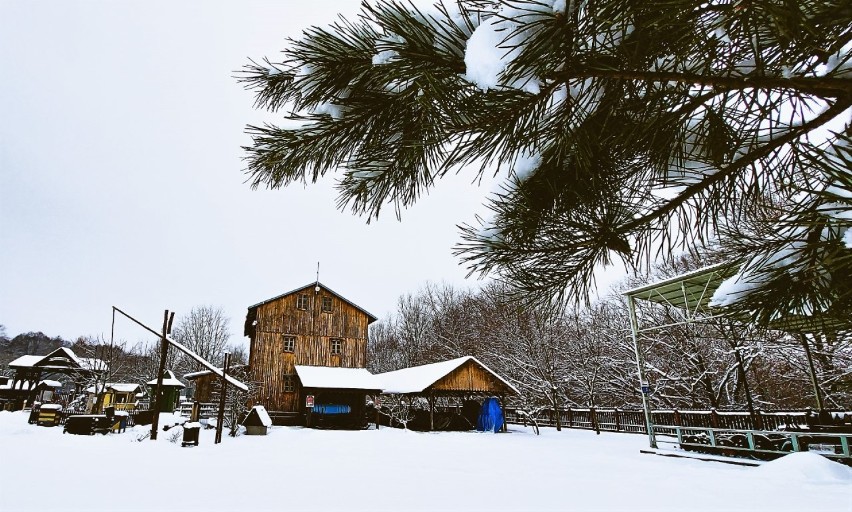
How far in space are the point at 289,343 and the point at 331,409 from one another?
16.8ft

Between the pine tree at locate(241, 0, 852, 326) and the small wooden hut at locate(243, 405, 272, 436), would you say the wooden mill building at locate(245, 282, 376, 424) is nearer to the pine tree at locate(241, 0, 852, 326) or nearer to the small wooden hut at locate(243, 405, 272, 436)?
the small wooden hut at locate(243, 405, 272, 436)

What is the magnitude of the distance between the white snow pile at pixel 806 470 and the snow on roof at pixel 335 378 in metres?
18.2

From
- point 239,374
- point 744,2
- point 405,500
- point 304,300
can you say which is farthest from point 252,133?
point 304,300

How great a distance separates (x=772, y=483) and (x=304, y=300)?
953 inches

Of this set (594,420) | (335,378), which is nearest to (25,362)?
(335,378)

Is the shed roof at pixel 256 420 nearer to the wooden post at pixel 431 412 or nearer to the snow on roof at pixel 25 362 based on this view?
the wooden post at pixel 431 412

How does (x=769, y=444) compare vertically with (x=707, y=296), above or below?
below

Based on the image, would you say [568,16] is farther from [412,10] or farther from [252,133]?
[252,133]

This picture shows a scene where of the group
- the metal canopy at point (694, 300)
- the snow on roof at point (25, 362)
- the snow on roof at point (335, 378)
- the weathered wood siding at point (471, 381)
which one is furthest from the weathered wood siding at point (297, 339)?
the metal canopy at point (694, 300)

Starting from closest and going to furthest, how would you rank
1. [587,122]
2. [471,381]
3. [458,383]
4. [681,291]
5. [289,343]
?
[587,122] → [681,291] → [458,383] → [471,381] → [289,343]

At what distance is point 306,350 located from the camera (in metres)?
26.6

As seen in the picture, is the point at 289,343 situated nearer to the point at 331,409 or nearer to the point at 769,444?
the point at 331,409

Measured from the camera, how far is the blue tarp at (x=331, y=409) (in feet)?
77.3

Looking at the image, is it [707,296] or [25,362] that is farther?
[25,362]
